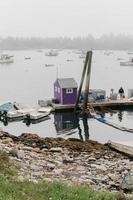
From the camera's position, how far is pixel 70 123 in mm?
45562

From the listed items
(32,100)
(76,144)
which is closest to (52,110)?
(32,100)

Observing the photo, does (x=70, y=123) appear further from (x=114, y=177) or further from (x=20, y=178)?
(x=20, y=178)

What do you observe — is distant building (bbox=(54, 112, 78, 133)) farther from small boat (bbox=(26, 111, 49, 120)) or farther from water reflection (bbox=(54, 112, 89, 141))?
small boat (bbox=(26, 111, 49, 120))

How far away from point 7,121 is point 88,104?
9254 mm

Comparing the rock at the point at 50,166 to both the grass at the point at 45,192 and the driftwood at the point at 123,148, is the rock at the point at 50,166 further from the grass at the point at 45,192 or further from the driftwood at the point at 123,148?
the driftwood at the point at 123,148

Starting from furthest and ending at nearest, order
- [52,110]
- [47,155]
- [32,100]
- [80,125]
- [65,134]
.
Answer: [32,100], [52,110], [80,125], [65,134], [47,155]

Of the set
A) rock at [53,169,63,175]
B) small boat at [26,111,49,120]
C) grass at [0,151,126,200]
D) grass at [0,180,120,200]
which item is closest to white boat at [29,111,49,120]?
small boat at [26,111,49,120]

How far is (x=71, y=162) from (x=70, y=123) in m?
25.3

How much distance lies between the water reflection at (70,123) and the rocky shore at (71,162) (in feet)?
46.2

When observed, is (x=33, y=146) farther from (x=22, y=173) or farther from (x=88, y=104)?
(x=88, y=104)

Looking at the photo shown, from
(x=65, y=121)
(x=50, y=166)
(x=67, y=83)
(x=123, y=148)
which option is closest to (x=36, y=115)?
(x=65, y=121)

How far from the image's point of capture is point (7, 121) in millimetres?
45969

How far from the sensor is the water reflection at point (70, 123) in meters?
41.5

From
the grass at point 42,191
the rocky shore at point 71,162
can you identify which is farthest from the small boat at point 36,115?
the grass at point 42,191
